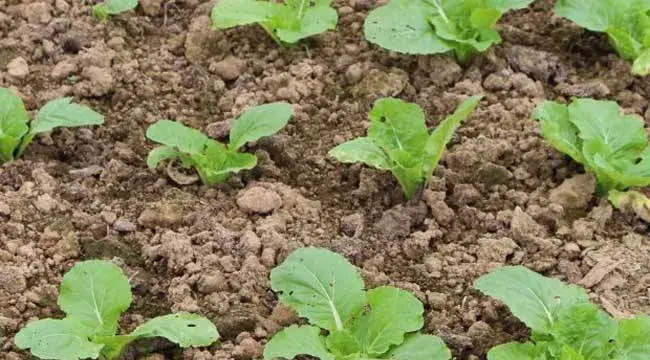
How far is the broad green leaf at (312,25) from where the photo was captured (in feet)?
11.8

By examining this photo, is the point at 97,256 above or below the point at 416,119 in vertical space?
below

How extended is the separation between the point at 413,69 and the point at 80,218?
1.23m

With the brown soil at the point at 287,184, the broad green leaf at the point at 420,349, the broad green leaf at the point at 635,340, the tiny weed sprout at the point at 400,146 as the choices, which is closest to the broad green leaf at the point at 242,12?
the brown soil at the point at 287,184

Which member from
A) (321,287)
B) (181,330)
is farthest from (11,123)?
(321,287)

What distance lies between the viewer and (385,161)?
313cm

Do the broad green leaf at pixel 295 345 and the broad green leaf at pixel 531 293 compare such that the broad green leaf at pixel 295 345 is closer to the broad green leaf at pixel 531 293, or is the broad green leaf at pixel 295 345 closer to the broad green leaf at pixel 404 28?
the broad green leaf at pixel 531 293

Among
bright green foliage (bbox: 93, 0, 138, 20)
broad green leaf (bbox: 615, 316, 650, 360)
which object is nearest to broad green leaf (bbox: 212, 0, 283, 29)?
bright green foliage (bbox: 93, 0, 138, 20)

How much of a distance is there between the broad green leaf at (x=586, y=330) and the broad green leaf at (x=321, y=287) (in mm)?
514

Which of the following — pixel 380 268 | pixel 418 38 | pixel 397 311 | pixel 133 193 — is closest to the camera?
pixel 397 311

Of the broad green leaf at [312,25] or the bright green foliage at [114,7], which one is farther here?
the bright green foliage at [114,7]

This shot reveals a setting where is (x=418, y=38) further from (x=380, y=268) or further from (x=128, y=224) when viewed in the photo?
(x=128, y=224)

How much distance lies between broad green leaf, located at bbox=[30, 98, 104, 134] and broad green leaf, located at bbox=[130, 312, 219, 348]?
0.82 meters

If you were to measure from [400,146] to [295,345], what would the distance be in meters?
0.78

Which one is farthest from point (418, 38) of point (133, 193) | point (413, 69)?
point (133, 193)
